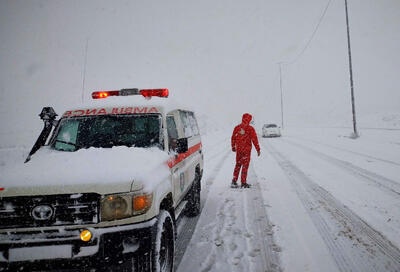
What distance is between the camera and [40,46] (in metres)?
78.0

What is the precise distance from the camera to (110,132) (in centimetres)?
354

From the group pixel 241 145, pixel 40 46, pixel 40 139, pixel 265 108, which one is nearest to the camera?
pixel 40 139

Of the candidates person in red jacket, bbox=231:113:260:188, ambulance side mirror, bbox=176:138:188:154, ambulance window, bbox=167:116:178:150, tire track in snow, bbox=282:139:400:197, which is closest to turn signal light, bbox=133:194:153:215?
ambulance side mirror, bbox=176:138:188:154

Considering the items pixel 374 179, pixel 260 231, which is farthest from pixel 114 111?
pixel 374 179

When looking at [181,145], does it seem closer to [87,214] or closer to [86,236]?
[87,214]

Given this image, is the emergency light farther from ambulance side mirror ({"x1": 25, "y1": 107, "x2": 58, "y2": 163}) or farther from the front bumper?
the front bumper

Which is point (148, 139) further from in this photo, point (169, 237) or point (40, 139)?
point (40, 139)

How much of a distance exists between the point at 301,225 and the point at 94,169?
3565mm

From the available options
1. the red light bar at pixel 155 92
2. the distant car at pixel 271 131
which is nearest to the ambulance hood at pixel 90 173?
the red light bar at pixel 155 92

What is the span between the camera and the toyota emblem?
86.7 inches

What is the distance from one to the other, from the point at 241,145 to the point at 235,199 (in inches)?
69.0

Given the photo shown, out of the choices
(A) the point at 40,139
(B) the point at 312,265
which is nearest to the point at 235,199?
(B) the point at 312,265

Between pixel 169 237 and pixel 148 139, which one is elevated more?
pixel 148 139

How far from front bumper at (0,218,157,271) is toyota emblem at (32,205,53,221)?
12 centimetres
